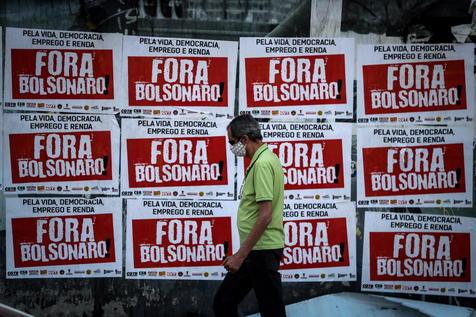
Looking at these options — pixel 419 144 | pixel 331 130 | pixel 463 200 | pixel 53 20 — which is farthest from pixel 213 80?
pixel 463 200

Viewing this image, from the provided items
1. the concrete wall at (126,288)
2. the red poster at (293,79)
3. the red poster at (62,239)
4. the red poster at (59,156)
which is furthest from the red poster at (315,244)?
the red poster at (59,156)

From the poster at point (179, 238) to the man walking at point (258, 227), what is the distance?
4.39 feet

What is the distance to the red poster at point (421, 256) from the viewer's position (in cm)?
612

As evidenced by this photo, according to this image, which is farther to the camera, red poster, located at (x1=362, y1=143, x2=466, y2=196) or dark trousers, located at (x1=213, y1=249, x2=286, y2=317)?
red poster, located at (x1=362, y1=143, x2=466, y2=196)

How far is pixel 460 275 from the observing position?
6156 mm

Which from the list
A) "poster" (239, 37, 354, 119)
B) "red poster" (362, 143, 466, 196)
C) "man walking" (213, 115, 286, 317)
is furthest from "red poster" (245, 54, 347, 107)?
"man walking" (213, 115, 286, 317)

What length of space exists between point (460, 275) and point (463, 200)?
2.30 feet

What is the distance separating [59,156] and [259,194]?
7.65 ft

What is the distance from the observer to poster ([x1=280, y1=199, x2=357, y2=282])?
20.0ft

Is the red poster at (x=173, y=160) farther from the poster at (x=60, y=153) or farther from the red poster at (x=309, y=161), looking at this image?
the red poster at (x=309, y=161)

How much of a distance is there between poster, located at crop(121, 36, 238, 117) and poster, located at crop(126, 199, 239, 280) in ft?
2.81

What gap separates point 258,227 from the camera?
4.43m

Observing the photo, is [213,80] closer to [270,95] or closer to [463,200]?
[270,95]

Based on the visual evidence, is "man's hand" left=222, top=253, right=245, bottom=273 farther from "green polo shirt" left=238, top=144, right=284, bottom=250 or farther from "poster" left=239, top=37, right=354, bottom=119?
"poster" left=239, top=37, right=354, bottom=119
